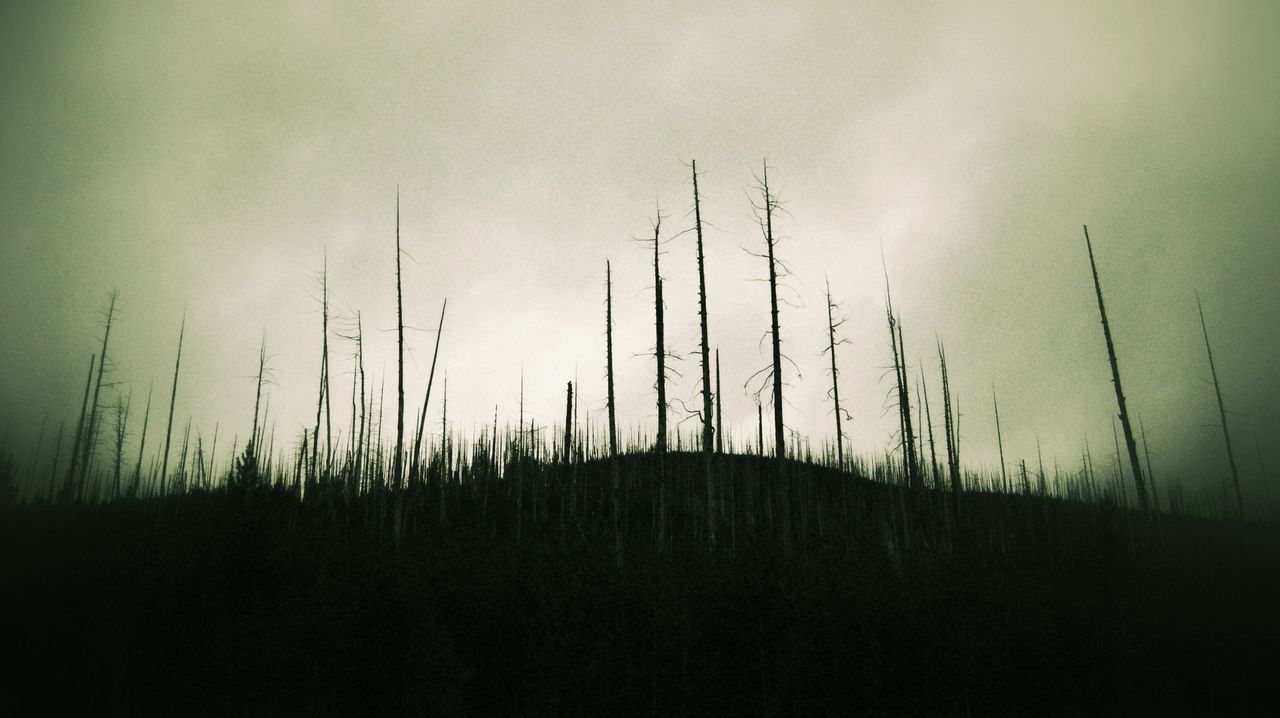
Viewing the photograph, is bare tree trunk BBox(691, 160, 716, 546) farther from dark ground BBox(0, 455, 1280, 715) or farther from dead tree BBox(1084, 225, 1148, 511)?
dead tree BBox(1084, 225, 1148, 511)

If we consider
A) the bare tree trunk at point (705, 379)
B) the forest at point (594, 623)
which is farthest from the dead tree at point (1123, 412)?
the bare tree trunk at point (705, 379)

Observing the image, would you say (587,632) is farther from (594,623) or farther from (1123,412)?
(1123,412)

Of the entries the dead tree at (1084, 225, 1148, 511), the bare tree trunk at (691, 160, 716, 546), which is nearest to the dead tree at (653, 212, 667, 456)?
the bare tree trunk at (691, 160, 716, 546)

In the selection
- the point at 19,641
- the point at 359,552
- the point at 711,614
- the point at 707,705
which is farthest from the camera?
the point at 359,552

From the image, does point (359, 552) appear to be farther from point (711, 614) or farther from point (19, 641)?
point (711, 614)

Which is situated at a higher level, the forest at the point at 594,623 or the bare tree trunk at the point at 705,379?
the bare tree trunk at the point at 705,379

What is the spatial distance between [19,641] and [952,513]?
32.3m

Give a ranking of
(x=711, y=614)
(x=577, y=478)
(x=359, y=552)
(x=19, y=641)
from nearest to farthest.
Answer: (x=19, y=641)
(x=711, y=614)
(x=359, y=552)
(x=577, y=478)

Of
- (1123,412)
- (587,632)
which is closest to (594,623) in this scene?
(587,632)

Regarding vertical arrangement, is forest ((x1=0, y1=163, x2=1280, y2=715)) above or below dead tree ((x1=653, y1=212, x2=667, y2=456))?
below

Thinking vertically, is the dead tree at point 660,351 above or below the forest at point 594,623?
above

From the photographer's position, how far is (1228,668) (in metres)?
16.5

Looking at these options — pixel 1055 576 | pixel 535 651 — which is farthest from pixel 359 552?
pixel 1055 576

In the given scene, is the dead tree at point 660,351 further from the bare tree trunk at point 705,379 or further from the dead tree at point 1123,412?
the dead tree at point 1123,412
